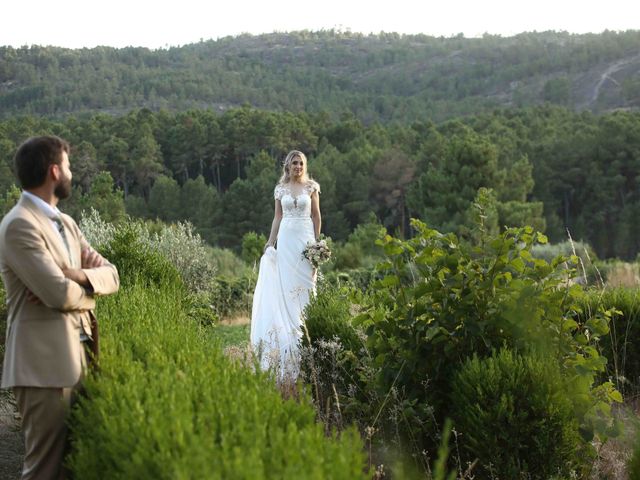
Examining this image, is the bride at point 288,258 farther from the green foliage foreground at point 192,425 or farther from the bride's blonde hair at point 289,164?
the green foliage foreground at point 192,425

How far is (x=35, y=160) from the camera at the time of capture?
339cm

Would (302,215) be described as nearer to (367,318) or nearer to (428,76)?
(367,318)

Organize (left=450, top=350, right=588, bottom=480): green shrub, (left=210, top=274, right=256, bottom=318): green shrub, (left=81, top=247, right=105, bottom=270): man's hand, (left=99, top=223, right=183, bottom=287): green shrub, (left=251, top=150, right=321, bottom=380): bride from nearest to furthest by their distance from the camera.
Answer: (left=81, top=247, right=105, bottom=270): man's hand, (left=450, top=350, right=588, bottom=480): green shrub, (left=99, top=223, right=183, bottom=287): green shrub, (left=251, top=150, right=321, bottom=380): bride, (left=210, top=274, right=256, bottom=318): green shrub

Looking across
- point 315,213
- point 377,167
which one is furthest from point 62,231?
point 377,167

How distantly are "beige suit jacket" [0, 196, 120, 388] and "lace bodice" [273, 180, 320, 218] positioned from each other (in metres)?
5.84

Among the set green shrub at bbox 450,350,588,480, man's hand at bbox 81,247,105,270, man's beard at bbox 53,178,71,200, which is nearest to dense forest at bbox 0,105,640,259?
green shrub at bbox 450,350,588,480

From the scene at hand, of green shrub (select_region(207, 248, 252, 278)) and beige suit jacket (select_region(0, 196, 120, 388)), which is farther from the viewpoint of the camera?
green shrub (select_region(207, 248, 252, 278))

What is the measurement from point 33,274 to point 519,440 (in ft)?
8.90

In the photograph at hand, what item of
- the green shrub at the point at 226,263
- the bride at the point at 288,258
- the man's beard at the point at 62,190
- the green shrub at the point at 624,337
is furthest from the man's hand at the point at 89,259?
the green shrub at the point at 226,263

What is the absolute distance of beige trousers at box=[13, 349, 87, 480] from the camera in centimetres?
331

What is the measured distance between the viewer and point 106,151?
58.7 m

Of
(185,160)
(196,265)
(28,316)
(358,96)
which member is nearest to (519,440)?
(28,316)

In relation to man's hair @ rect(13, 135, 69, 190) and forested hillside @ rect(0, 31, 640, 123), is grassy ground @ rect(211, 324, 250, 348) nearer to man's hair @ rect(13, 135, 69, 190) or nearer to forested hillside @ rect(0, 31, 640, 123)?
man's hair @ rect(13, 135, 69, 190)

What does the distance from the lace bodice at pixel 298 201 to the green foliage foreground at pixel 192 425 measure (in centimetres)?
535
